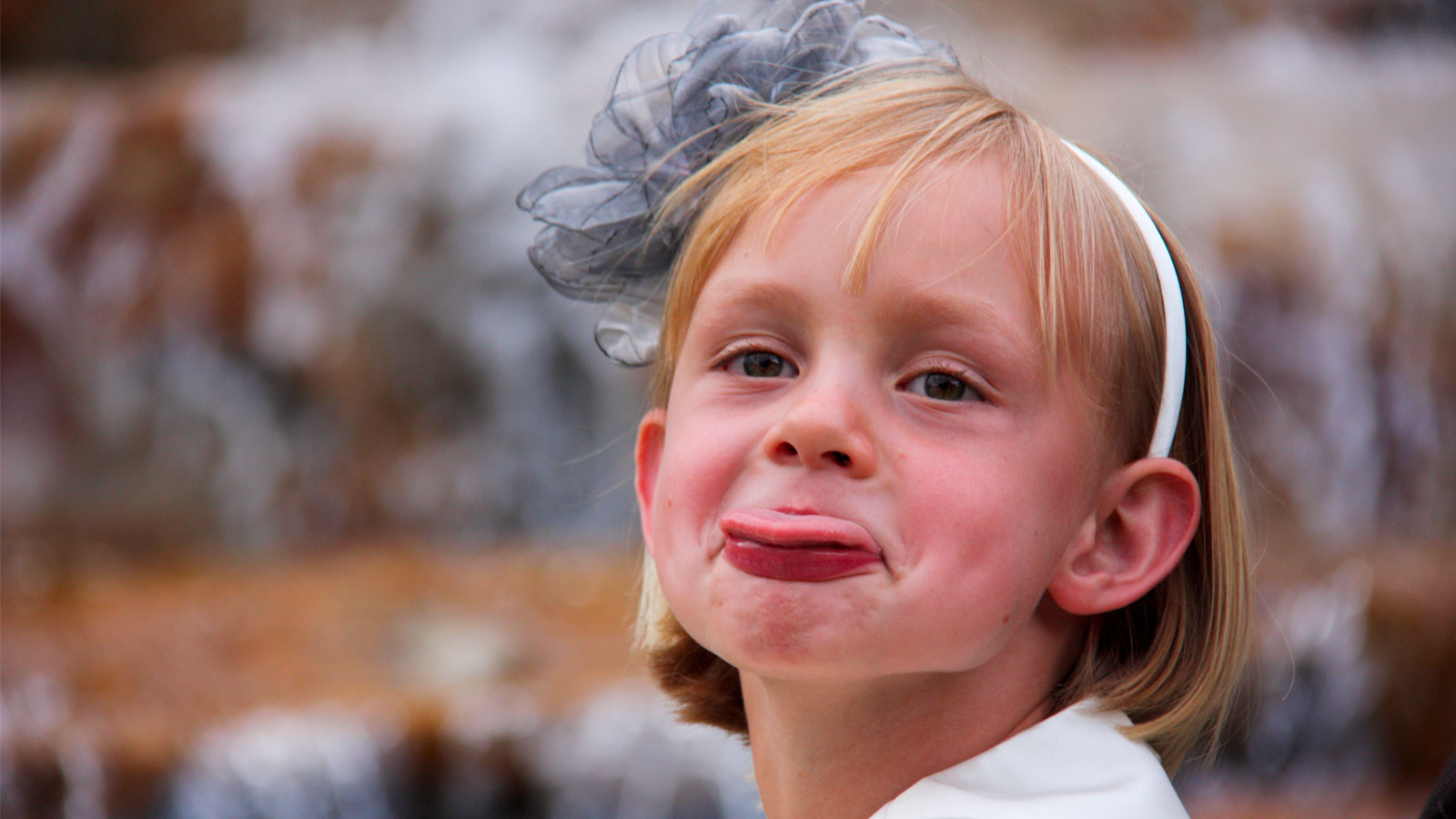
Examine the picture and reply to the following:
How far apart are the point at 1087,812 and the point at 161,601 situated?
438 centimetres

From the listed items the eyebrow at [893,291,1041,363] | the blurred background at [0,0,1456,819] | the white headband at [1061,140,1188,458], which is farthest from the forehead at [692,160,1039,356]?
the blurred background at [0,0,1456,819]

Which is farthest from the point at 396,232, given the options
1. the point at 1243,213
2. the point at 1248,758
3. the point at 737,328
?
the point at 737,328

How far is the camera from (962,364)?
1071mm

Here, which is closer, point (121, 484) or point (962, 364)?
point (962, 364)

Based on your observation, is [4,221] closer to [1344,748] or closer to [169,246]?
[169,246]

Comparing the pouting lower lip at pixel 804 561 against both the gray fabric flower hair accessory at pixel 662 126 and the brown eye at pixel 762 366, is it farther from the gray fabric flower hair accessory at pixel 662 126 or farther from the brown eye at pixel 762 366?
the gray fabric flower hair accessory at pixel 662 126

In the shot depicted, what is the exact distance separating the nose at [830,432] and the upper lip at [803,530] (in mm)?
38

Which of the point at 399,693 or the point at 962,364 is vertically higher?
the point at 962,364

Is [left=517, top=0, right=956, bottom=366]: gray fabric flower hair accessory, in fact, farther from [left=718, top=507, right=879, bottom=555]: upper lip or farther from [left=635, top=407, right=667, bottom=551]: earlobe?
[left=718, top=507, right=879, bottom=555]: upper lip

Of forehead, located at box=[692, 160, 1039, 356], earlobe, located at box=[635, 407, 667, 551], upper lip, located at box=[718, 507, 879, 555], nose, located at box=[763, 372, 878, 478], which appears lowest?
earlobe, located at box=[635, 407, 667, 551]

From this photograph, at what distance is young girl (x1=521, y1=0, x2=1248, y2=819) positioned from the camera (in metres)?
1.04

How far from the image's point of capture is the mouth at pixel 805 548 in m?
1.03

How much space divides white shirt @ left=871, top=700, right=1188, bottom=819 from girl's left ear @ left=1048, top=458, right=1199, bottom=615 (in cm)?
10

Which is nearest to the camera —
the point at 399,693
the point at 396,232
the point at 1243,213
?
the point at 399,693
